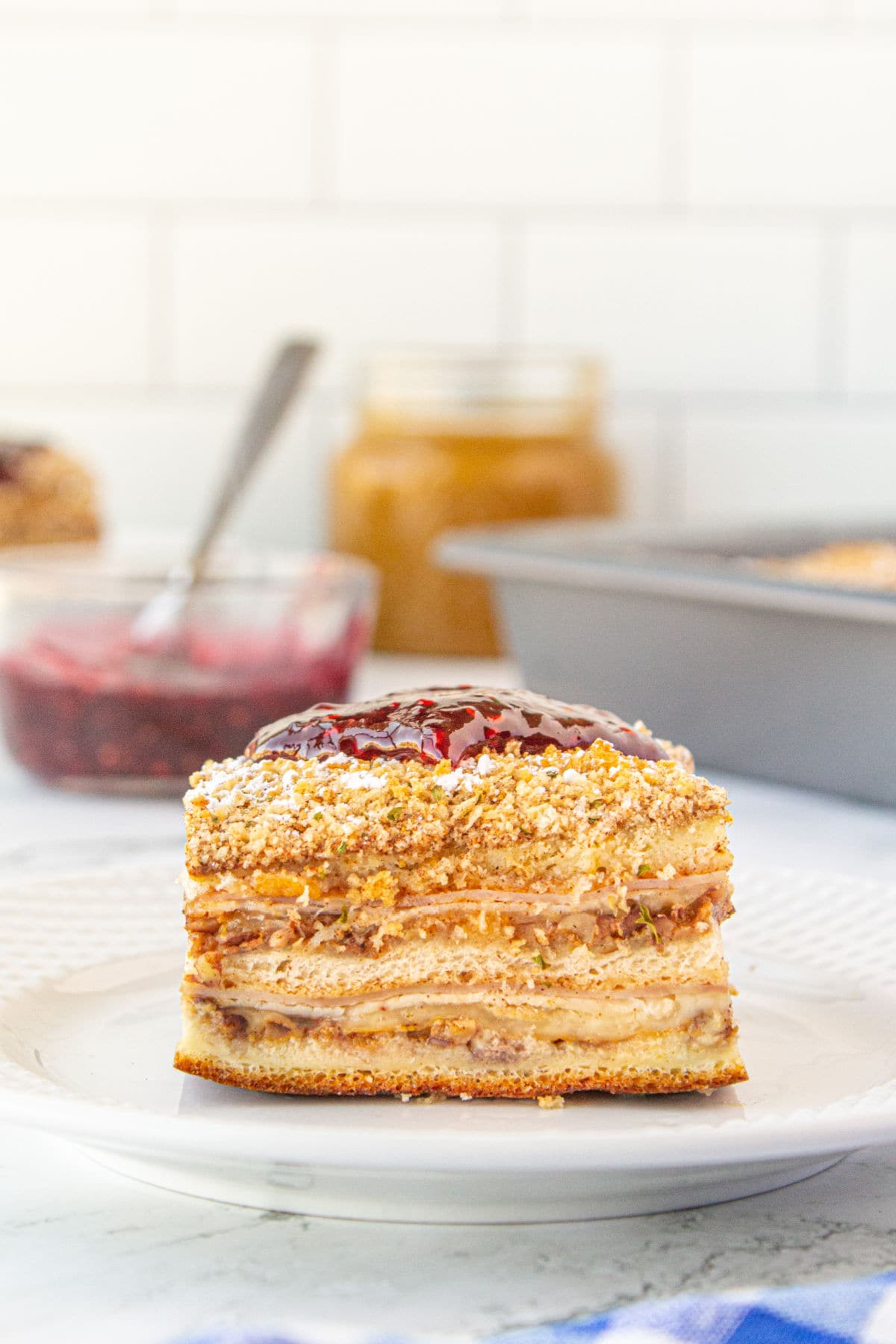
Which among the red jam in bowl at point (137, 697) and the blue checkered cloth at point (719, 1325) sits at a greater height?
the blue checkered cloth at point (719, 1325)

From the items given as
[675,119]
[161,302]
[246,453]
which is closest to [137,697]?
[246,453]

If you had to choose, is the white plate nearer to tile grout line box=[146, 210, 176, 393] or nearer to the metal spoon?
the metal spoon

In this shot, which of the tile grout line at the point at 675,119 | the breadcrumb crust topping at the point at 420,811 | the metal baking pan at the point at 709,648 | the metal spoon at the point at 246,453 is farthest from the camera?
the tile grout line at the point at 675,119

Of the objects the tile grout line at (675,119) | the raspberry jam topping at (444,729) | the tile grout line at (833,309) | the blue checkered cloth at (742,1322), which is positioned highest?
the tile grout line at (675,119)

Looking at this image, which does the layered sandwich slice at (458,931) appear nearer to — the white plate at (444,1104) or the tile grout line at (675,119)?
the white plate at (444,1104)

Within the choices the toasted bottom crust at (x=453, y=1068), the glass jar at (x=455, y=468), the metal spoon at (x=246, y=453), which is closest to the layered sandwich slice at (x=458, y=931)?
the toasted bottom crust at (x=453, y=1068)

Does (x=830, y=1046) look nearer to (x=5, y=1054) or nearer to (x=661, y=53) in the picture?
(x=5, y=1054)

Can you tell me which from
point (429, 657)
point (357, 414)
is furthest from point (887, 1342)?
point (357, 414)

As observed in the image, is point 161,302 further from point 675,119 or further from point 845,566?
point 845,566
